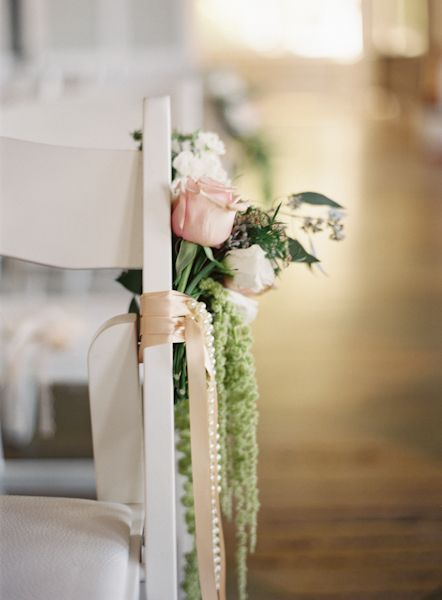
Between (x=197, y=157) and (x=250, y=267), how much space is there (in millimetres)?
150

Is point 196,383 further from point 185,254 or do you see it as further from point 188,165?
point 188,165

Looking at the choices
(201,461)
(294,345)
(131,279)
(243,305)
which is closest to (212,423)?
(201,461)

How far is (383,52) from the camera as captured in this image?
36.7 ft

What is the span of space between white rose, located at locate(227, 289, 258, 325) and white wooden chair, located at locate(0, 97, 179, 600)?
4.4 inches

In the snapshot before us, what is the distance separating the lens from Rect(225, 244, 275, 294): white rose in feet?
2.81

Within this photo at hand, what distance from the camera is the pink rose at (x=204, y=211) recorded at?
2.67ft

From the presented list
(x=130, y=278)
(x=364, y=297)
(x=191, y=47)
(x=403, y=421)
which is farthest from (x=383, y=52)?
(x=130, y=278)

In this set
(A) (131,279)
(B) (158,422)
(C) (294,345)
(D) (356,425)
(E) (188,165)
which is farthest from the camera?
(C) (294,345)

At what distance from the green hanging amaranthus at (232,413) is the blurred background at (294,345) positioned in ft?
0.31

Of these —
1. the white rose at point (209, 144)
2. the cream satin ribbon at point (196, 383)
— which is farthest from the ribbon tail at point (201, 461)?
the white rose at point (209, 144)

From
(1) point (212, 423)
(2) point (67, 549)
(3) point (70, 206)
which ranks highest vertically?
(3) point (70, 206)

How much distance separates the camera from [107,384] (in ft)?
2.93

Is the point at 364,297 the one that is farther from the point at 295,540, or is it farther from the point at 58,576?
the point at 58,576

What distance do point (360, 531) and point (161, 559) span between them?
690 mm
